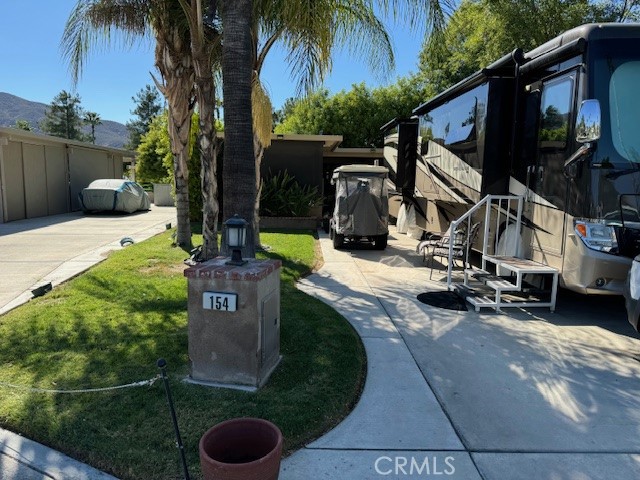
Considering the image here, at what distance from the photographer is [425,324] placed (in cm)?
576

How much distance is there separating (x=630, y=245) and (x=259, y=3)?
229 inches

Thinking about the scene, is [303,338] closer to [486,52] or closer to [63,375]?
[63,375]

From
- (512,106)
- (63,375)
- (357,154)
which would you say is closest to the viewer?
(63,375)

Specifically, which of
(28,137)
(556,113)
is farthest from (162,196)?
(556,113)

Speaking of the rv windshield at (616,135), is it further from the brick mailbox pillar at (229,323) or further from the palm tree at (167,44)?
the palm tree at (167,44)

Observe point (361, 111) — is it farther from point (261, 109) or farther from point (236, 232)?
point (236, 232)

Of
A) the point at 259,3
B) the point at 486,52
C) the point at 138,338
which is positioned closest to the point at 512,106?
the point at 259,3

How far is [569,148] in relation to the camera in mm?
5430

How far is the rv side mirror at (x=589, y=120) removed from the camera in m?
4.76

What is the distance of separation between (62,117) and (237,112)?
78218mm

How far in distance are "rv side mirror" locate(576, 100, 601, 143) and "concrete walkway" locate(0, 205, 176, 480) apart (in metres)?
5.24

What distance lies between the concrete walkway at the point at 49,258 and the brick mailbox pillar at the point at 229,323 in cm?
119

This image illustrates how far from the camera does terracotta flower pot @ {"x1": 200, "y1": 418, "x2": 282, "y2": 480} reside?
2.48 metres

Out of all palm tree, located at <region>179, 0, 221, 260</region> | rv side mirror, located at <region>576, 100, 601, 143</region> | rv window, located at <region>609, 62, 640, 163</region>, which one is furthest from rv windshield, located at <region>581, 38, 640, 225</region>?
palm tree, located at <region>179, 0, 221, 260</region>
